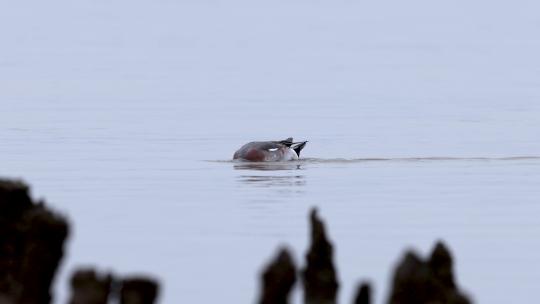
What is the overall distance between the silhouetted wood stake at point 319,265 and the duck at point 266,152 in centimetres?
1457

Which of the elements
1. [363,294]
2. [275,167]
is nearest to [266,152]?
[275,167]

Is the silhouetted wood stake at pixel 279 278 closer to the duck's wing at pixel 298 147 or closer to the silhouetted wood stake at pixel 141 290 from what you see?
the silhouetted wood stake at pixel 141 290

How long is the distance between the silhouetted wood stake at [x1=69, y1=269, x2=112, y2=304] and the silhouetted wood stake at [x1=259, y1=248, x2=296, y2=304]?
0.93 metres

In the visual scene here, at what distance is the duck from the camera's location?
27562mm

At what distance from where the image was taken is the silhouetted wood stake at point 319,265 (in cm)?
1273

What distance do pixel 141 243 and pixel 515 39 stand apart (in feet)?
191

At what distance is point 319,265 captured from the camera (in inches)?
507

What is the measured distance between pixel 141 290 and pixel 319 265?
2.43 metres

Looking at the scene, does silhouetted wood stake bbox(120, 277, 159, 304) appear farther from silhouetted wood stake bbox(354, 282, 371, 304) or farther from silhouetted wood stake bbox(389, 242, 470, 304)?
silhouetted wood stake bbox(354, 282, 371, 304)

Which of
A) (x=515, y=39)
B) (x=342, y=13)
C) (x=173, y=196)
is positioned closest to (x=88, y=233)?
(x=173, y=196)

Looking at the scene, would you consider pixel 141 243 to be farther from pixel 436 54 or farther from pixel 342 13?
pixel 342 13

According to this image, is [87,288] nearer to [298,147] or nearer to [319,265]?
[319,265]

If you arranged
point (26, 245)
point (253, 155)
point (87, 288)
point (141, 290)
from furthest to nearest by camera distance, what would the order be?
point (253, 155), point (26, 245), point (141, 290), point (87, 288)

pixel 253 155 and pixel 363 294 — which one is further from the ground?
pixel 253 155
